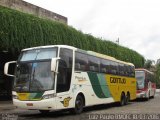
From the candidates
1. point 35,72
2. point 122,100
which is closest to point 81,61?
point 35,72

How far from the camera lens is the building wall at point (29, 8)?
88.6 ft

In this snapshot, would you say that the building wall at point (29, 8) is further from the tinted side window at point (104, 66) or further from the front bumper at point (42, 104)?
the front bumper at point (42, 104)

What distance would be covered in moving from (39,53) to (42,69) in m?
0.92

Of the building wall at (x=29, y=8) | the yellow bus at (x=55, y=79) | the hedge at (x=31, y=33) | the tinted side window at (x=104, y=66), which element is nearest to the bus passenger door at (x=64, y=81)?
the yellow bus at (x=55, y=79)

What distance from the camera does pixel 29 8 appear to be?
29406mm

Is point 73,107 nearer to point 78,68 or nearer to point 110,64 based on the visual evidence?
point 78,68

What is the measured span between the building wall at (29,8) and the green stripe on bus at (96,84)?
9506 mm

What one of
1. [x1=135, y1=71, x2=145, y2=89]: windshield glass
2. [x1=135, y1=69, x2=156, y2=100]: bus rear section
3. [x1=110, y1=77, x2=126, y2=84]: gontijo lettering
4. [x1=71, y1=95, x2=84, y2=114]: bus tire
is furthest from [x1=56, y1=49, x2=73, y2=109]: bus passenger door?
[x1=135, y1=71, x2=145, y2=89]: windshield glass

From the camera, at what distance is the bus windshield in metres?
16.4

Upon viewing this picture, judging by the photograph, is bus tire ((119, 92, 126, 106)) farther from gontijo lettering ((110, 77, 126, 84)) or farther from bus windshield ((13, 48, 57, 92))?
bus windshield ((13, 48, 57, 92))

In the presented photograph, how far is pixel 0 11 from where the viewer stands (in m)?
24.2

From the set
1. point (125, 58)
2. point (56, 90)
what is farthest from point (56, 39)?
point (125, 58)

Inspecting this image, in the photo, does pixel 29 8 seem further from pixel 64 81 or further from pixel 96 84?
pixel 64 81

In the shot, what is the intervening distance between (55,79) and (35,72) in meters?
0.95
